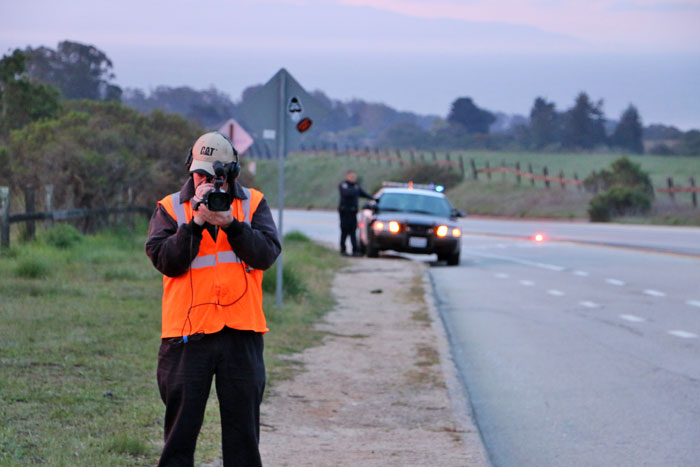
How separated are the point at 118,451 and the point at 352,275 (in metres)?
14.0

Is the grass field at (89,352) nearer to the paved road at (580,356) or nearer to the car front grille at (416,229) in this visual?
the paved road at (580,356)

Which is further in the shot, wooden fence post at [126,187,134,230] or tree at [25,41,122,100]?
tree at [25,41,122,100]

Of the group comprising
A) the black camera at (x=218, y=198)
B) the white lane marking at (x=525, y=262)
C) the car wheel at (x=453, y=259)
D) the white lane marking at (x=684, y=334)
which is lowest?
the white lane marking at (x=525, y=262)

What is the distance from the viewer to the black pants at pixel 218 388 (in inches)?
188

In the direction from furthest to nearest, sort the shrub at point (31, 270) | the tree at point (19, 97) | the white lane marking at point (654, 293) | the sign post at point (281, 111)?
the tree at point (19, 97) < the white lane marking at point (654, 293) < the shrub at point (31, 270) < the sign post at point (281, 111)

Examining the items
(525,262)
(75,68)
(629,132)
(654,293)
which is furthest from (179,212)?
(629,132)

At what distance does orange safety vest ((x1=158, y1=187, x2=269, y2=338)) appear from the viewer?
472 cm

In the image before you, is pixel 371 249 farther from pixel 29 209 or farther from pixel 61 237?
pixel 29 209

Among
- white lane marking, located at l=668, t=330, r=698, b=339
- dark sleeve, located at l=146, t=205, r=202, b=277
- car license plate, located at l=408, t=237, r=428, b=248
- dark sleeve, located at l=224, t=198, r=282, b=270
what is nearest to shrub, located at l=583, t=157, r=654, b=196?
car license plate, located at l=408, t=237, r=428, b=248

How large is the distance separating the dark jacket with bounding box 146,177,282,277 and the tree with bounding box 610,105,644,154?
117388 mm

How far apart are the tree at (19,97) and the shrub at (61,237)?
9.69m

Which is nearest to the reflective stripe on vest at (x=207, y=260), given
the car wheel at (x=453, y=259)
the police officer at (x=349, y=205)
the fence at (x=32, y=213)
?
the fence at (x=32, y=213)

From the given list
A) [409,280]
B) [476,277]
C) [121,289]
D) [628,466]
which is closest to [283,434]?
[628,466]

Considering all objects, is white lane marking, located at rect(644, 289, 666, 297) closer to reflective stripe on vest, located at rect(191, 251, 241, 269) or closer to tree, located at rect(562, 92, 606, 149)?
reflective stripe on vest, located at rect(191, 251, 241, 269)
